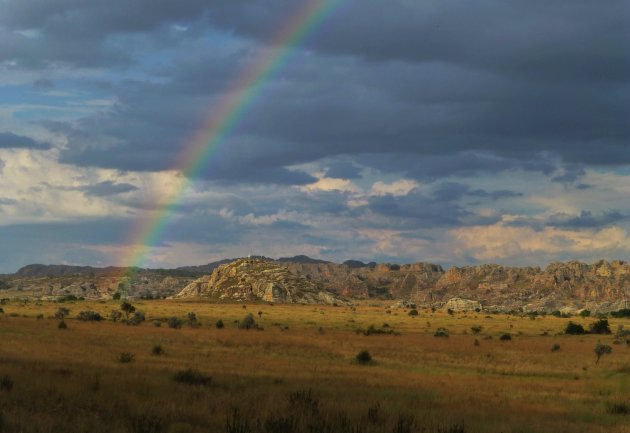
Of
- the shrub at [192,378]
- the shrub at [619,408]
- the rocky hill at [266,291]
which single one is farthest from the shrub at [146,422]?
the rocky hill at [266,291]

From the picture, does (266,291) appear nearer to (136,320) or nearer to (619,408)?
(136,320)

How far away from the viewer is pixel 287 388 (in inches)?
845

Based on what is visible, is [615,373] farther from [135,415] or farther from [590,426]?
[135,415]

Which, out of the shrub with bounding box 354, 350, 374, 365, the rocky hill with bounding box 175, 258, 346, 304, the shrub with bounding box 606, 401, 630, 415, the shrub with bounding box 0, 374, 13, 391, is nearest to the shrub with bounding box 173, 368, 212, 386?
the shrub with bounding box 0, 374, 13, 391

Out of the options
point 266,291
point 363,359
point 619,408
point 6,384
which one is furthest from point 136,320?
point 266,291

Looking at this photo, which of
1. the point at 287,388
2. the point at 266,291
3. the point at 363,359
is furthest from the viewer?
the point at 266,291

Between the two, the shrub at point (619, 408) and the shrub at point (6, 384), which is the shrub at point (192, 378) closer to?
the shrub at point (6, 384)

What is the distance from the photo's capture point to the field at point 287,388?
1330 centimetres

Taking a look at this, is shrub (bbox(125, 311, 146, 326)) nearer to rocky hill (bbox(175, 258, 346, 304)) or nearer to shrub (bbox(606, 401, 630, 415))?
shrub (bbox(606, 401, 630, 415))

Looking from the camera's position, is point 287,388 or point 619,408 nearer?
point 619,408

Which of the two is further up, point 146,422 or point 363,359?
point 146,422

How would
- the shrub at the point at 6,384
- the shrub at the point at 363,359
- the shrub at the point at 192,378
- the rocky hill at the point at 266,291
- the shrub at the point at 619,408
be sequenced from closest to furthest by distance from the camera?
the shrub at the point at 6,384 → the shrub at the point at 619,408 → the shrub at the point at 192,378 → the shrub at the point at 363,359 → the rocky hill at the point at 266,291

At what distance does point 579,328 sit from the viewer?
7675cm

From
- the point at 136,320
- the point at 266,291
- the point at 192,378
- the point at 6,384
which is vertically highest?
the point at 266,291
